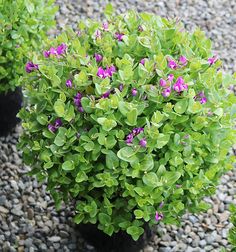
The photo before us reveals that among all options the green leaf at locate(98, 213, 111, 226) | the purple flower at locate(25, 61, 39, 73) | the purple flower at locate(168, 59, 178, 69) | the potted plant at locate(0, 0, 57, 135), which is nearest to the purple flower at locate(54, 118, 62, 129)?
the purple flower at locate(25, 61, 39, 73)

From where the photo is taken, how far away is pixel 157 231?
9.68 feet

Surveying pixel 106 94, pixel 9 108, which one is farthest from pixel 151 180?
pixel 9 108

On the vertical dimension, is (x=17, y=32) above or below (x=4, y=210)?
above

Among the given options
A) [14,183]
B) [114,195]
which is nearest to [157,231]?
[114,195]

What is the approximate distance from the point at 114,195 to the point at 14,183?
0.96 m

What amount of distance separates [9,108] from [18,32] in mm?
588

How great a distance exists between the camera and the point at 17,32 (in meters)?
2.90

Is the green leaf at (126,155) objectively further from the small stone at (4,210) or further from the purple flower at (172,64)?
the small stone at (4,210)

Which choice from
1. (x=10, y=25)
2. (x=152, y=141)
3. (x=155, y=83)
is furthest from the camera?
(x=10, y=25)

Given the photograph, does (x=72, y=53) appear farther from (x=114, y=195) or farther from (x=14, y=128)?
(x=14, y=128)

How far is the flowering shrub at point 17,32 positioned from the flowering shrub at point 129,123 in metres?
0.48

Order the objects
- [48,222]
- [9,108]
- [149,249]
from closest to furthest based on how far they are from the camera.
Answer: [149,249] < [48,222] < [9,108]

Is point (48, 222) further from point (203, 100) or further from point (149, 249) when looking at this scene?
point (203, 100)

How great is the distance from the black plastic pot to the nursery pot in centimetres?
89
